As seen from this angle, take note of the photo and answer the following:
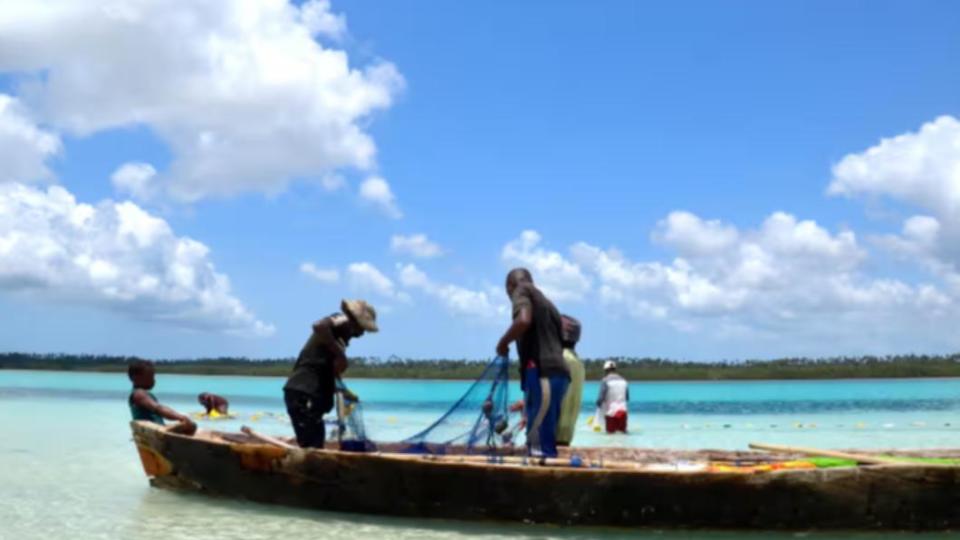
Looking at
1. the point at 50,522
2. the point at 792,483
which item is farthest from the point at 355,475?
the point at 792,483

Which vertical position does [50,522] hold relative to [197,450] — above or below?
below

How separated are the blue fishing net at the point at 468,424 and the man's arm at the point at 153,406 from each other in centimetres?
163

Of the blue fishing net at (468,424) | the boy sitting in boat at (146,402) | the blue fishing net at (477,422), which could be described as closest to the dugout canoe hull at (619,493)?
the blue fishing net at (468,424)

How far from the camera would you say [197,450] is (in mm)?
8219

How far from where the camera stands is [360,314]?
772 centimetres

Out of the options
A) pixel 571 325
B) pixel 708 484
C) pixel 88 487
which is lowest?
pixel 88 487

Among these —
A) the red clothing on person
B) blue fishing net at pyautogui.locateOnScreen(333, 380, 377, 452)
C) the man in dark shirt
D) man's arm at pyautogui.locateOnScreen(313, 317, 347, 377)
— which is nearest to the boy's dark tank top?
blue fishing net at pyautogui.locateOnScreen(333, 380, 377, 452)

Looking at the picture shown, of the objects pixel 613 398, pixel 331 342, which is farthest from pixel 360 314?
pixel 613 398

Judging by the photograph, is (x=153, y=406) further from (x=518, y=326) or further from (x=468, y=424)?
(x=518, y=326)

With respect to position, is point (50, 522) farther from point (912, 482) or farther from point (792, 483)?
point (912, 482)

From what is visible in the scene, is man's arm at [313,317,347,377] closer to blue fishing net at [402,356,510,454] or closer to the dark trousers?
the dark trousers

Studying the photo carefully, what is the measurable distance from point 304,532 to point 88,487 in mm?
3806

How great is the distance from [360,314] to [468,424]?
1.53 metres

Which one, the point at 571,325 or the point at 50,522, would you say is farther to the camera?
the point at 571,325
